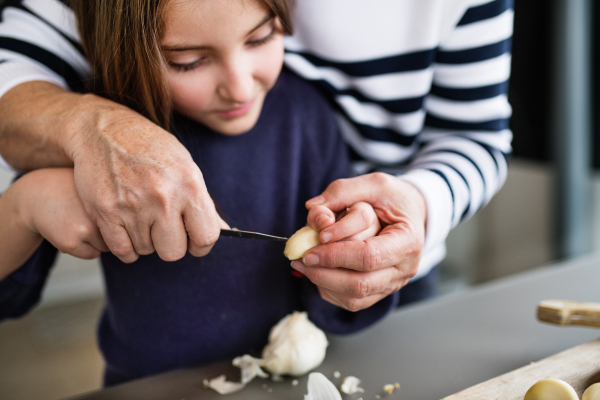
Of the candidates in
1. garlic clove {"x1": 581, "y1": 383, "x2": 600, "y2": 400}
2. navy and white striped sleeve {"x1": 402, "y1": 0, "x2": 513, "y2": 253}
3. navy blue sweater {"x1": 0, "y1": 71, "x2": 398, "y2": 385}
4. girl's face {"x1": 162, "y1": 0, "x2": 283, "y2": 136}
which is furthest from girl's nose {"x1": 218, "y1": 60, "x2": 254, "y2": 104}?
garlic clove {"x1": 581, "y1": 383, "x2": 600, "y2": 400}

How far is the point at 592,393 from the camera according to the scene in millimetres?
434

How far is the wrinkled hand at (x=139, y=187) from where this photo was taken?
40 cm

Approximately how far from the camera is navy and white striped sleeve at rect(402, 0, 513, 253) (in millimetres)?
591

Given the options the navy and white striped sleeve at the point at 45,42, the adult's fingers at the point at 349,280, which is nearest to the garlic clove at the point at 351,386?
the adult's fingers at the point at 349,280

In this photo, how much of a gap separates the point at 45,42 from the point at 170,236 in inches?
12.1

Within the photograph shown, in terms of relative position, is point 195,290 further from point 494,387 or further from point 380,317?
point 494,387

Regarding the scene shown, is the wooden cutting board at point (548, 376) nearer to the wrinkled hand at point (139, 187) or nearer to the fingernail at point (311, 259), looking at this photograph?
the fingernail at point (311, 259)

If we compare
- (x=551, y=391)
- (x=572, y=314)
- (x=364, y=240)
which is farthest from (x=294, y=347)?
(x=572, y=314)

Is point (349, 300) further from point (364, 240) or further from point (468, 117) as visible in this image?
point (468, 117)

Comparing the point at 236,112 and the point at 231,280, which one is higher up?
the point at 236,112

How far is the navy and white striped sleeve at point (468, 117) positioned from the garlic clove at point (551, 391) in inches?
7.6

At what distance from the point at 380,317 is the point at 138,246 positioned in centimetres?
31

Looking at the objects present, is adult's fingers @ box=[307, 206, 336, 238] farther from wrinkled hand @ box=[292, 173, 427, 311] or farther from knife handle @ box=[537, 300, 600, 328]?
knife handle @ box=[537, 300, 600, 328]

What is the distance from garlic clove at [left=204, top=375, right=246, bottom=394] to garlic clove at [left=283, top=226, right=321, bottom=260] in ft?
0.57
